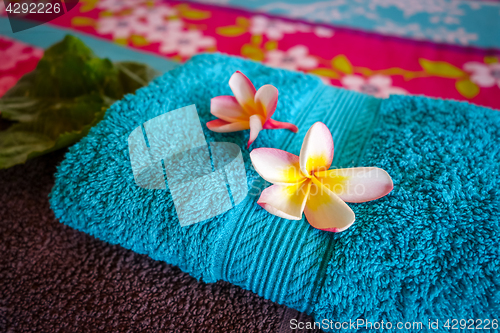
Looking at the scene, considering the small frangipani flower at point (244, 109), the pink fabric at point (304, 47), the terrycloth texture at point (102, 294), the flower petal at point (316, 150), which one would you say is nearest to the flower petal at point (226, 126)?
the small frangipani flower at point (244, 109)

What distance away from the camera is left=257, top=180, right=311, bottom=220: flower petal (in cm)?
38

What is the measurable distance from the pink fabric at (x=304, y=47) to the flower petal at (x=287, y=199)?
0.56 meters

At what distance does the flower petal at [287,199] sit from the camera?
0.38m

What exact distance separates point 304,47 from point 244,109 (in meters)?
0.62

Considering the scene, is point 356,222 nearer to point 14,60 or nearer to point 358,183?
point 358,183

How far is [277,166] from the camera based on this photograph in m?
0.40

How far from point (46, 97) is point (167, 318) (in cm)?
60

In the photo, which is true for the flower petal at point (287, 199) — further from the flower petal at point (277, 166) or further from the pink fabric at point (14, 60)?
the pink fabric at point (14, 60)

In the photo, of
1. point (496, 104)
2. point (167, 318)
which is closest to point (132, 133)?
point (167, 318)

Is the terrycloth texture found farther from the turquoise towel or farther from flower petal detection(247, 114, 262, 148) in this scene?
flower petal detection(247, 114, 262, 148)

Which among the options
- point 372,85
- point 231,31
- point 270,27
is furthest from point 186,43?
point 372,85

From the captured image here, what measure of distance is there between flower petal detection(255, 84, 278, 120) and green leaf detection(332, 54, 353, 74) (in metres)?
0.54

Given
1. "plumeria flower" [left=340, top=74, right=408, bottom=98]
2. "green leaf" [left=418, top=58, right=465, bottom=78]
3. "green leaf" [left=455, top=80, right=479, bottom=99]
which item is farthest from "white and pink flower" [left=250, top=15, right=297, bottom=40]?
"green leaf" [left=455, top=80, right=479, bottom=99]

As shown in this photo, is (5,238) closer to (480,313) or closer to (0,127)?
(0,127)
